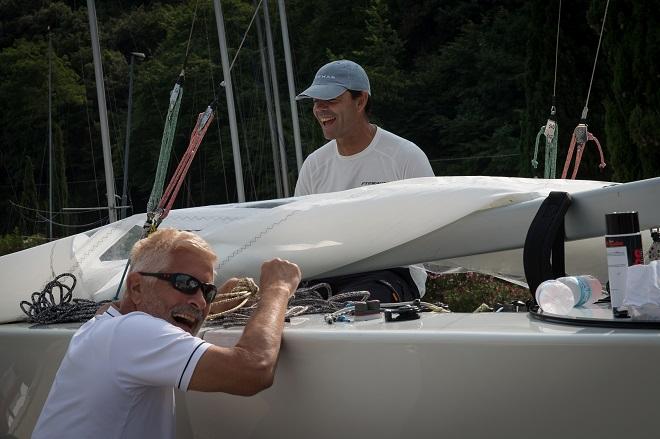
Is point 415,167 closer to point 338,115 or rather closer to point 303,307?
point 338,115

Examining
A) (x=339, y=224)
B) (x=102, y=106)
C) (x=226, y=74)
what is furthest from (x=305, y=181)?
(x=102, y=106)

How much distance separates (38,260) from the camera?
345 cm

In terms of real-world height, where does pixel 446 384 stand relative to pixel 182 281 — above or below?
below

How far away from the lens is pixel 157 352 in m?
2.18

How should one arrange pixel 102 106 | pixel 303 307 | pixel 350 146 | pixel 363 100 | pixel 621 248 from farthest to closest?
pixel 102 106, pixel 363 100, pixel 350 146, pixel 303 307, pixel 621 248

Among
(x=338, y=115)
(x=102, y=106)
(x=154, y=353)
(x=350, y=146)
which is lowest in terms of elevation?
(x=154, y=353)

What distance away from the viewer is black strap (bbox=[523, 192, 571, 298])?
2508 mm

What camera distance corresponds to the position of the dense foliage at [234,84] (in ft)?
91.7

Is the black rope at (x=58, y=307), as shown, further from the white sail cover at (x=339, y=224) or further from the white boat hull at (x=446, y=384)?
the white boat hull at (x=446, y=384)

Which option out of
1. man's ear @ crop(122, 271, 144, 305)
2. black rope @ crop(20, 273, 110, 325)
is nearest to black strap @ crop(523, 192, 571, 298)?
man's ear @ crop(122, 271, 144, 305)

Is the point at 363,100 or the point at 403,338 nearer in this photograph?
the point at 403,338

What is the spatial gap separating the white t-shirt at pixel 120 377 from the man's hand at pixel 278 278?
0.89 feet

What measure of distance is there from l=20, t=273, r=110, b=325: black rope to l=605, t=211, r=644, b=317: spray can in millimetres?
1509

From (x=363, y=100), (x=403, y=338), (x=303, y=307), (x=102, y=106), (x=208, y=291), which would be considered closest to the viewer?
(x=403, y=338)
